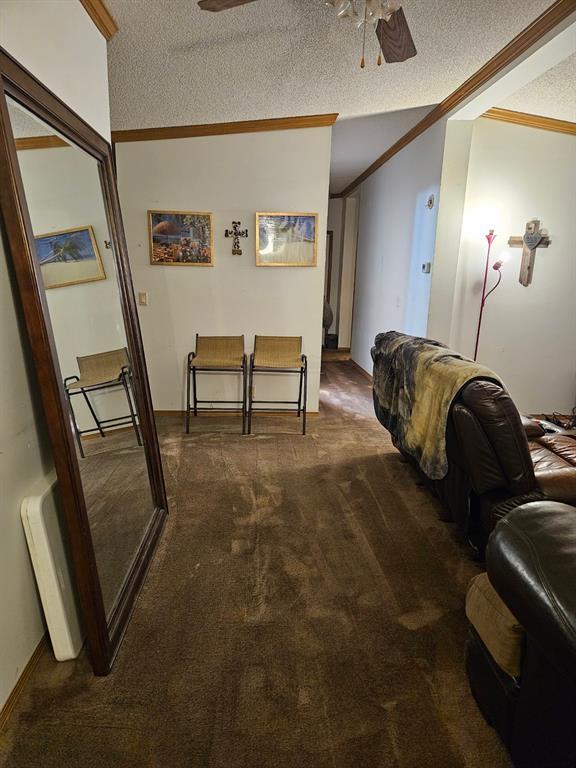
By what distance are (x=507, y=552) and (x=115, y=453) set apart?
1.55 meters

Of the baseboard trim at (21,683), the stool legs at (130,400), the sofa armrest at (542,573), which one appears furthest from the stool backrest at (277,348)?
the sofa armrest at (542,573)

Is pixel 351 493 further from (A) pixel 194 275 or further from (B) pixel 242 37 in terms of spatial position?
(B) pixel 242 37

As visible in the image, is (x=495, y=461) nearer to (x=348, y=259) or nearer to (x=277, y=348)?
(x=277, y=348)

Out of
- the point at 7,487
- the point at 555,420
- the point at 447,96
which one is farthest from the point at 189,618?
the point at 447,96

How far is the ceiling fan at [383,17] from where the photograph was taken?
1636 mm

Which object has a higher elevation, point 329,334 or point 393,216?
point 393,216

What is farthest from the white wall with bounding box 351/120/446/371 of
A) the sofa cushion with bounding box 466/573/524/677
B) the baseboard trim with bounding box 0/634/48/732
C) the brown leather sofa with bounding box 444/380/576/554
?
the baseboard trim with bounding box 0/634/48/732

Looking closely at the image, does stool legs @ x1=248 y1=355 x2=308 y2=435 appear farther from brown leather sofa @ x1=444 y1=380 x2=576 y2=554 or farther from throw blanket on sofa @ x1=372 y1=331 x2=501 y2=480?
brown leather sofa @ x1=444 y1=380 x2=576 y2=554

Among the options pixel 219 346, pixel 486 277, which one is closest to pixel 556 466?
pixel 486 277

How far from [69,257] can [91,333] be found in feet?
0.99

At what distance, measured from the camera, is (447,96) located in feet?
11.0

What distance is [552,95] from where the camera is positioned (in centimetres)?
321

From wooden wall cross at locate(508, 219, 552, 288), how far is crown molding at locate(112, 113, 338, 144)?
1.90 metres

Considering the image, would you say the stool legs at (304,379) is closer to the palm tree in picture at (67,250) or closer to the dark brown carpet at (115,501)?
the dark brown carpet at (115,501)
